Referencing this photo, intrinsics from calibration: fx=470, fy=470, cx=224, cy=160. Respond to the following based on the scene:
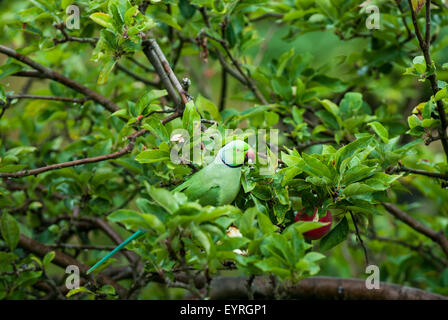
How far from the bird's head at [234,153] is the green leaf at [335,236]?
0.36 metres

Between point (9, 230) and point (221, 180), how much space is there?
0.92 metres

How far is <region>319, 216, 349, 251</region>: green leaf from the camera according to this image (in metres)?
1.41

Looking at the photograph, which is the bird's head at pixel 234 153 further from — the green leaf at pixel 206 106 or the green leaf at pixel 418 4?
the green leaf at pixel 418 4

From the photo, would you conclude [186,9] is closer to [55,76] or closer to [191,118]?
[55,76]

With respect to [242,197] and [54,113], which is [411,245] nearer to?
[242,197]

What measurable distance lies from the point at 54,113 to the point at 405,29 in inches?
64.9

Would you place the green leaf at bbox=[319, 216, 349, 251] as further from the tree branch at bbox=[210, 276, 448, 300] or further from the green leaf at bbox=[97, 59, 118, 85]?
the green leaf at bbox=[97, 59, 118, 85]

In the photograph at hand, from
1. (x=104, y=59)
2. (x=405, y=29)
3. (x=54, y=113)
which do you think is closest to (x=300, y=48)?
Answer: (x=405, y=29)

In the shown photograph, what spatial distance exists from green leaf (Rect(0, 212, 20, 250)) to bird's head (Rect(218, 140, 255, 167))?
0.91m

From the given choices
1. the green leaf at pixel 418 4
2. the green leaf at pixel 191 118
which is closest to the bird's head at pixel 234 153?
the green leaf at pixel 191 118

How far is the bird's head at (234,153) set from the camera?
1329 millimetres

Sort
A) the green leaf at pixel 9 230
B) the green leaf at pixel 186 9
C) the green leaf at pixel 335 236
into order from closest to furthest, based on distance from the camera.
Result: the green leaf at pixel 335 236
the green leaf at pixel 9 230
the green leaf at pixel 186 9

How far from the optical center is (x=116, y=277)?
7.10ft

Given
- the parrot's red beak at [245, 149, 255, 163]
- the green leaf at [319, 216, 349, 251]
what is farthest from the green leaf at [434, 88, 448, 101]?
the parrot's red beak at [245, 149, 255, 163]
